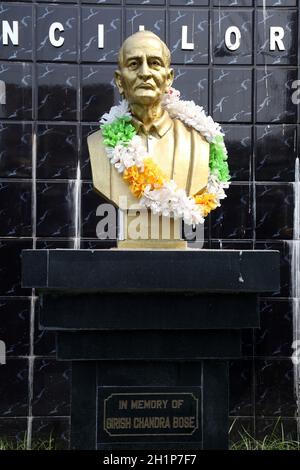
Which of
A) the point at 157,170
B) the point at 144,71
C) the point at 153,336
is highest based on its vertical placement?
the point at 144,71

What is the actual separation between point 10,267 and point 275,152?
204 centimetres

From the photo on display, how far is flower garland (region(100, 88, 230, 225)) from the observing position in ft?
12.9

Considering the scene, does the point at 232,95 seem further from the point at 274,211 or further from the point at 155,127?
the point at 155,127

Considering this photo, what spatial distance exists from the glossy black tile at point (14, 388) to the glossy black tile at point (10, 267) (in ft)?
1.57

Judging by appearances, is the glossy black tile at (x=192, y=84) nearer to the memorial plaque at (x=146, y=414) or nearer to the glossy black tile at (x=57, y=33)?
the glossy black tile at (x=57, y=33)

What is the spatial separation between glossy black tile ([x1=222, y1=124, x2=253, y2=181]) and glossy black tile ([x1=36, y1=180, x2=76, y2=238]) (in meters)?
1.14

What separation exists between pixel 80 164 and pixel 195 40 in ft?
3.93

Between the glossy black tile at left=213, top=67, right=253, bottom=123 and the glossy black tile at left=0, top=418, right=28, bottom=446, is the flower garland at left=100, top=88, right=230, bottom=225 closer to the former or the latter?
the glossy black tile at left=213, top=67, right=253, bottom=123

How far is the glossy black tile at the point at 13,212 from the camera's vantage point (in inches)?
217

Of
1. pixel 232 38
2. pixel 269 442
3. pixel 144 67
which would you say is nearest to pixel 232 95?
pixel 232 38

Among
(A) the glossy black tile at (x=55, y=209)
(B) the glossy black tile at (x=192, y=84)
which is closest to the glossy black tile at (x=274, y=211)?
(B) the glossy black tile at (x=192, y=84)

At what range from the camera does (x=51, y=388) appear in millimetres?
5504

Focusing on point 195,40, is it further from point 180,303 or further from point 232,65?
point 180,303

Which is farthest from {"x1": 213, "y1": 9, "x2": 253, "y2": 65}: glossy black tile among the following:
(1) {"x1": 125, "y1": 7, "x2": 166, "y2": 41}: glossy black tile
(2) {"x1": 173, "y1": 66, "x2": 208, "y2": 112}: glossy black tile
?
(1) {"x1": 125, "y1": 7, "x2": 166, "y2": 41}: glossy black tile
